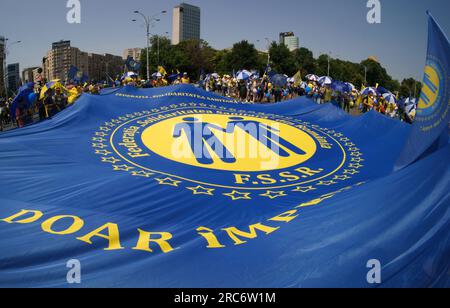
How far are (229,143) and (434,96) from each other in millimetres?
4756

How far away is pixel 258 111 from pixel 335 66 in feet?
242

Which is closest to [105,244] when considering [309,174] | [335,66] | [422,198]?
[422,198]

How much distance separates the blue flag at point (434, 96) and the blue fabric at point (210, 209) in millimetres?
228

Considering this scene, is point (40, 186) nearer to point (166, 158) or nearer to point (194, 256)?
point (166, 158)

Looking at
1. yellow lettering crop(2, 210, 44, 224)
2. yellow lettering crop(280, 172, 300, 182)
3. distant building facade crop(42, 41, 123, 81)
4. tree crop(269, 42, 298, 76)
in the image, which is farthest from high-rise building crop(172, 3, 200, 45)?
yellow lettering crop(2, 210, 44, 224)

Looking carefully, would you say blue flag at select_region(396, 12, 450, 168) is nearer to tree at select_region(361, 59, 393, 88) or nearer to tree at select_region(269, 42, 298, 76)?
tree at select_region(269, 42, 298, 76)

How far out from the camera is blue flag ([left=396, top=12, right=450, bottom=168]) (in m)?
3.35

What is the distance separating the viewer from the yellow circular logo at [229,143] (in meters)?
7.00

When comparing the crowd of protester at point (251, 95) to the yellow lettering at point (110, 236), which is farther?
the crowd of protester at point (251, 95)

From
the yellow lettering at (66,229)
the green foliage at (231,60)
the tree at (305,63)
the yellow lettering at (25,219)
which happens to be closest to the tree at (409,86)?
the green foliage at (231,60)

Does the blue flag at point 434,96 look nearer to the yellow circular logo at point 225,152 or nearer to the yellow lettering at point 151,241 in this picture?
the yellow circular logo at point 225,152

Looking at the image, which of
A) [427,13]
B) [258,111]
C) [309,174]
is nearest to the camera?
[427,13]

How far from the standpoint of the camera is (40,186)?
5.37 m

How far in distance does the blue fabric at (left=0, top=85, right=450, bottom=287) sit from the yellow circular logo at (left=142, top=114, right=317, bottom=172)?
0.12 metres
